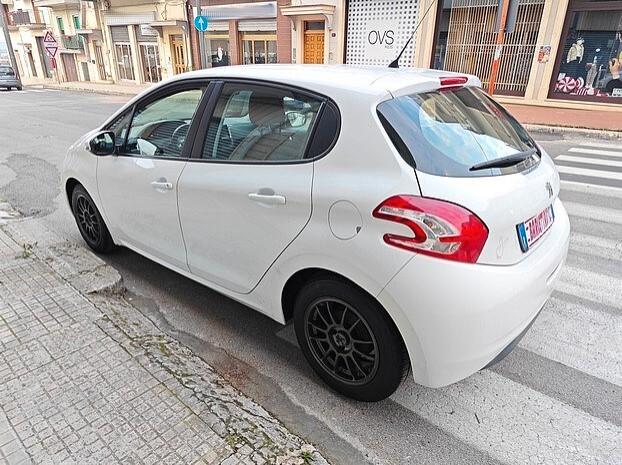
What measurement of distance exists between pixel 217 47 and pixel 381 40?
10.6 meters

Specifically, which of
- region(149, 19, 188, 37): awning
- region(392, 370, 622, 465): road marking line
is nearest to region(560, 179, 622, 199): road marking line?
region(392, 370, 622, 465): road marking line

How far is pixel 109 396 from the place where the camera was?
2.21 metres

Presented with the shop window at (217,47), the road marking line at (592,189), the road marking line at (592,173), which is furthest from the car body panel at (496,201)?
the shop window at (217,47)

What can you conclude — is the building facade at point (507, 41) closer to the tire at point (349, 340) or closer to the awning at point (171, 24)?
the awning at point (171, 24)

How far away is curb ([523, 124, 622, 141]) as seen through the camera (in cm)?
1012

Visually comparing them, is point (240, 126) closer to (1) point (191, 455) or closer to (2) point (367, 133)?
(2) point (367, 133)

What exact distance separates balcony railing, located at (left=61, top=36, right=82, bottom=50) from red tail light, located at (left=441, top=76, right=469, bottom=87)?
123ft

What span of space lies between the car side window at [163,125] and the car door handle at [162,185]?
191 millimetres

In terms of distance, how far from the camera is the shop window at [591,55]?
41.6 ft

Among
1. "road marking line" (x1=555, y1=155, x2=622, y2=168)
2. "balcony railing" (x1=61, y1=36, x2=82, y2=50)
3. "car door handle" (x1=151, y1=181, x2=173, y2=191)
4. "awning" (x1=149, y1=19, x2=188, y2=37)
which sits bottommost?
"road marking line" (x1=555, y1=155, x2=622, y2=168)

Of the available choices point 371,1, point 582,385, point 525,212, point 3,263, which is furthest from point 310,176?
point 371,1

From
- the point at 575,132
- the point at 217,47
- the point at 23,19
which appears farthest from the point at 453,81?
the point at 23,19

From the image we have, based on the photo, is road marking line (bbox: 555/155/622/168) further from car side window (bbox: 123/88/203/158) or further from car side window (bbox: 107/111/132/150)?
car side window (bbox: 107/111/132/150)

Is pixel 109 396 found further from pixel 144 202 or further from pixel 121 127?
pixel 121 127
